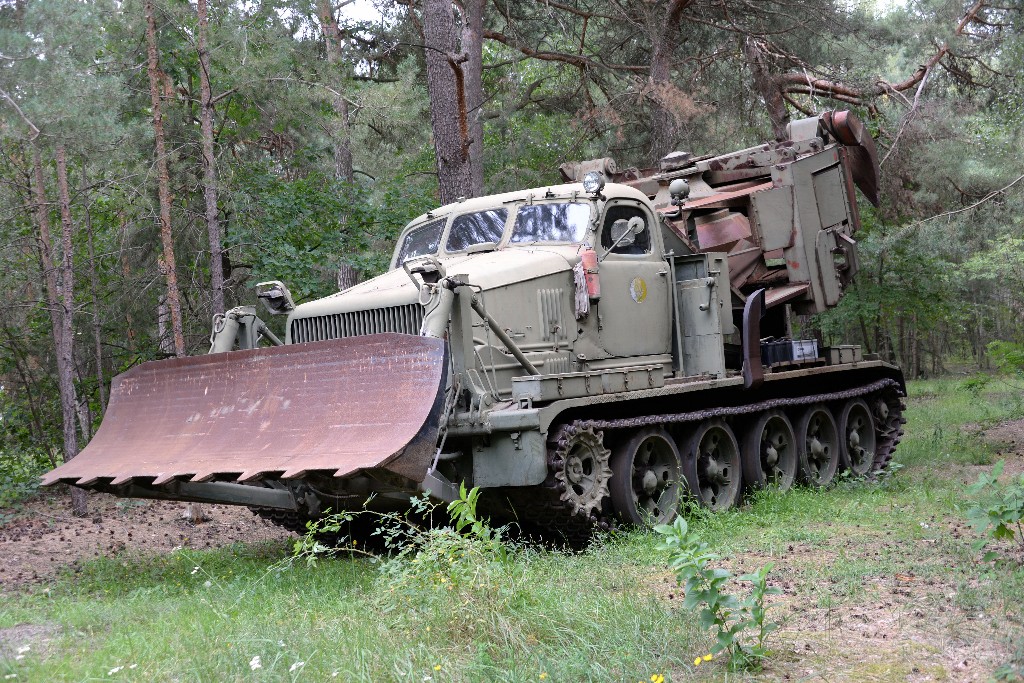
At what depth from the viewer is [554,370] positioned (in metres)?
8.52

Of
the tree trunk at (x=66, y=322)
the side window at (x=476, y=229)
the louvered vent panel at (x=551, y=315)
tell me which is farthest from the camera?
the tree trunk at (x=66, y=322)

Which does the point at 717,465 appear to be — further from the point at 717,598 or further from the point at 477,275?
the point at 717,598

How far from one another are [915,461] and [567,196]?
20.1 feet

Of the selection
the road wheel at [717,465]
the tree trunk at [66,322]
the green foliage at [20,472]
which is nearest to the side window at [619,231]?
the road wheel at [717,465]

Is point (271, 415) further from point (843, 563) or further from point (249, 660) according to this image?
point (843, 563)

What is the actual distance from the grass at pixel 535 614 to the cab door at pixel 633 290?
1849mm

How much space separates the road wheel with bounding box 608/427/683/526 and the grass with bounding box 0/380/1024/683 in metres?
0.43

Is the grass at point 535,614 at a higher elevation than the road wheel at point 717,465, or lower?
lower

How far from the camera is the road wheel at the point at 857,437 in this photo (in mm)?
11656

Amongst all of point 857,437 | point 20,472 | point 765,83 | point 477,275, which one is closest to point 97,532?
point 20,472

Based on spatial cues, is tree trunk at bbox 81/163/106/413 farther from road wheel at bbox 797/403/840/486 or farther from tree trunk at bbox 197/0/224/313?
road wheel at bbox 797/403/840/486

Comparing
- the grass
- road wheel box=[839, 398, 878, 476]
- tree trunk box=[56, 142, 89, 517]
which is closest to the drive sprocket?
the grass

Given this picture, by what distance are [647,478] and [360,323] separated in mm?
2628

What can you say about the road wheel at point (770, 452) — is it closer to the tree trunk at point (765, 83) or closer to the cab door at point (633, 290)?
the cab door at point (633, 290)
